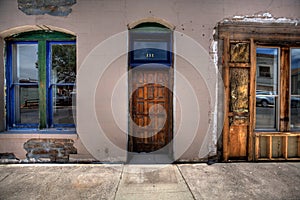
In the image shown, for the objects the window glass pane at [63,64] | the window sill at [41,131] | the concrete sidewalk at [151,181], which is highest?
the window glass pane at [63,64]

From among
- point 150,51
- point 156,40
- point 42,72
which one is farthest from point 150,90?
point 42,72

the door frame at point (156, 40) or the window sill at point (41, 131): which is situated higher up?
the door frame at point (156, 40)

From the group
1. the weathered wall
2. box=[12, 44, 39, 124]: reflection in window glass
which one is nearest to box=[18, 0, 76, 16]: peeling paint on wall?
the weathered wall

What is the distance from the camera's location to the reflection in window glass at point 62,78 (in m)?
4.52

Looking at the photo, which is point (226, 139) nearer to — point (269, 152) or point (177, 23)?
Result: point (269, 152)

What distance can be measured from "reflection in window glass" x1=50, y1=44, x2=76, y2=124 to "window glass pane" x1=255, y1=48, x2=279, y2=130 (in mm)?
4638

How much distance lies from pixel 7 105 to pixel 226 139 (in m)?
5.41

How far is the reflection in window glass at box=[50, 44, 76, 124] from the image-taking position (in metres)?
4.52

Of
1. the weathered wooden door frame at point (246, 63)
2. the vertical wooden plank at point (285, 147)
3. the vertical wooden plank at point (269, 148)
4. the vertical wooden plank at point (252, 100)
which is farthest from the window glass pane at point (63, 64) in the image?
the vertical wooden plank at point (285, 147)

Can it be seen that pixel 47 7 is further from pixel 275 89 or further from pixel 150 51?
pixel 275 89

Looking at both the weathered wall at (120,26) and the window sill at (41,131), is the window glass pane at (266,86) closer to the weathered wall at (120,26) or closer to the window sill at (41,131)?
the weathered wall at (120,26)

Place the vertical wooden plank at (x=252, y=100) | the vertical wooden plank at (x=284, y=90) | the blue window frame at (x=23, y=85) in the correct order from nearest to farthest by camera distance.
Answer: the vertical wooden plank at (x=252, y=100)
the vertical wooden plank at (x=284, y=90)
the blue window frame at (x=23, y=85)

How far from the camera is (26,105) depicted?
4.57 meters

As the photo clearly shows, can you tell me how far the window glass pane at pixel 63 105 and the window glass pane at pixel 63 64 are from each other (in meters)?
0.23
